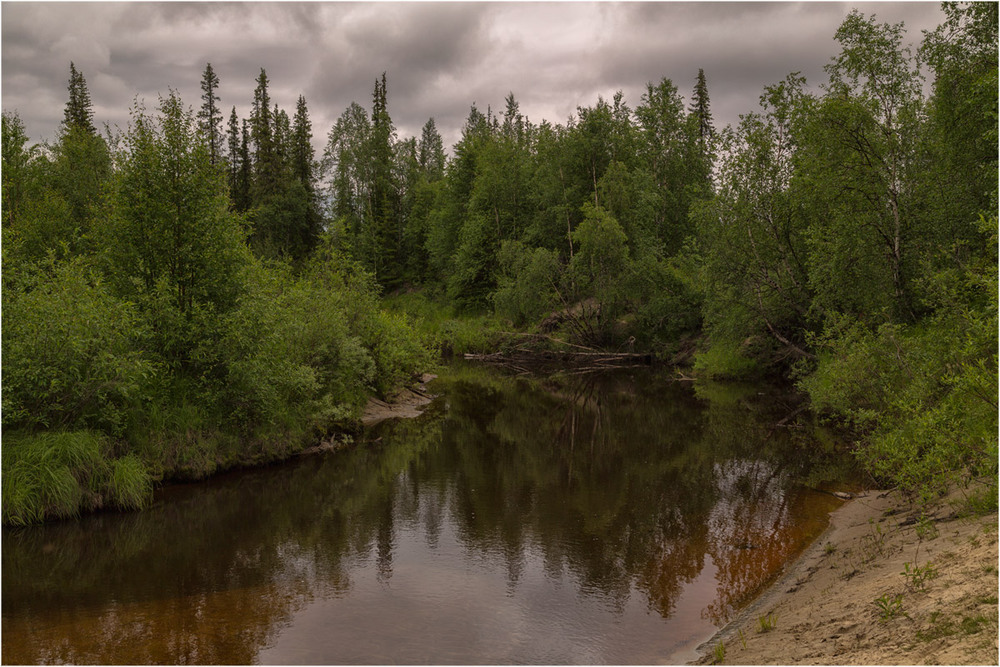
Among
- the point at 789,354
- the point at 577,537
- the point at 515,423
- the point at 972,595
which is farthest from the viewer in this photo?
the point at 789,354

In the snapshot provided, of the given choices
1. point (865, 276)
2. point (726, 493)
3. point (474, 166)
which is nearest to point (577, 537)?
point (726, 493)

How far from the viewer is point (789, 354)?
1195 inches

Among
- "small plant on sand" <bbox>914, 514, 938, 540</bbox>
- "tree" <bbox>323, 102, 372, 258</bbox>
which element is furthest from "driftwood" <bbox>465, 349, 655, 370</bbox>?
"small plant on sand" <bbox>914, 514, 938, 540</bbox>

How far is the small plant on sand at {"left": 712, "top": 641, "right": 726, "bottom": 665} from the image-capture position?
8266 millimetres

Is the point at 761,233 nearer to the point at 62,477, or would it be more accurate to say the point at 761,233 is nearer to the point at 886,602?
the point at 886,602

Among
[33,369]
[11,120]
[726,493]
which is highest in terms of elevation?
[11,120]

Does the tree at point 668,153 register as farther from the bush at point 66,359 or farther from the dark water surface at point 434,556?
the bush at point 66,359

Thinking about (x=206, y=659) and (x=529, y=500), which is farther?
(x=529, y=500)

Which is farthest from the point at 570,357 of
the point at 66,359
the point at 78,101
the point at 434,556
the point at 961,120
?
the point at 78,101

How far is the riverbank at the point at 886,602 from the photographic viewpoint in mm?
6363

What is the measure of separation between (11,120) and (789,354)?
4345 centimetres

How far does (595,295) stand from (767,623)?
35.6 meters

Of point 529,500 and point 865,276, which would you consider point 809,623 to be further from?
point 865,276

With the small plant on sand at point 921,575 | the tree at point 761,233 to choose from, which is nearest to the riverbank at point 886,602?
the small plant on sand at point 921,575
